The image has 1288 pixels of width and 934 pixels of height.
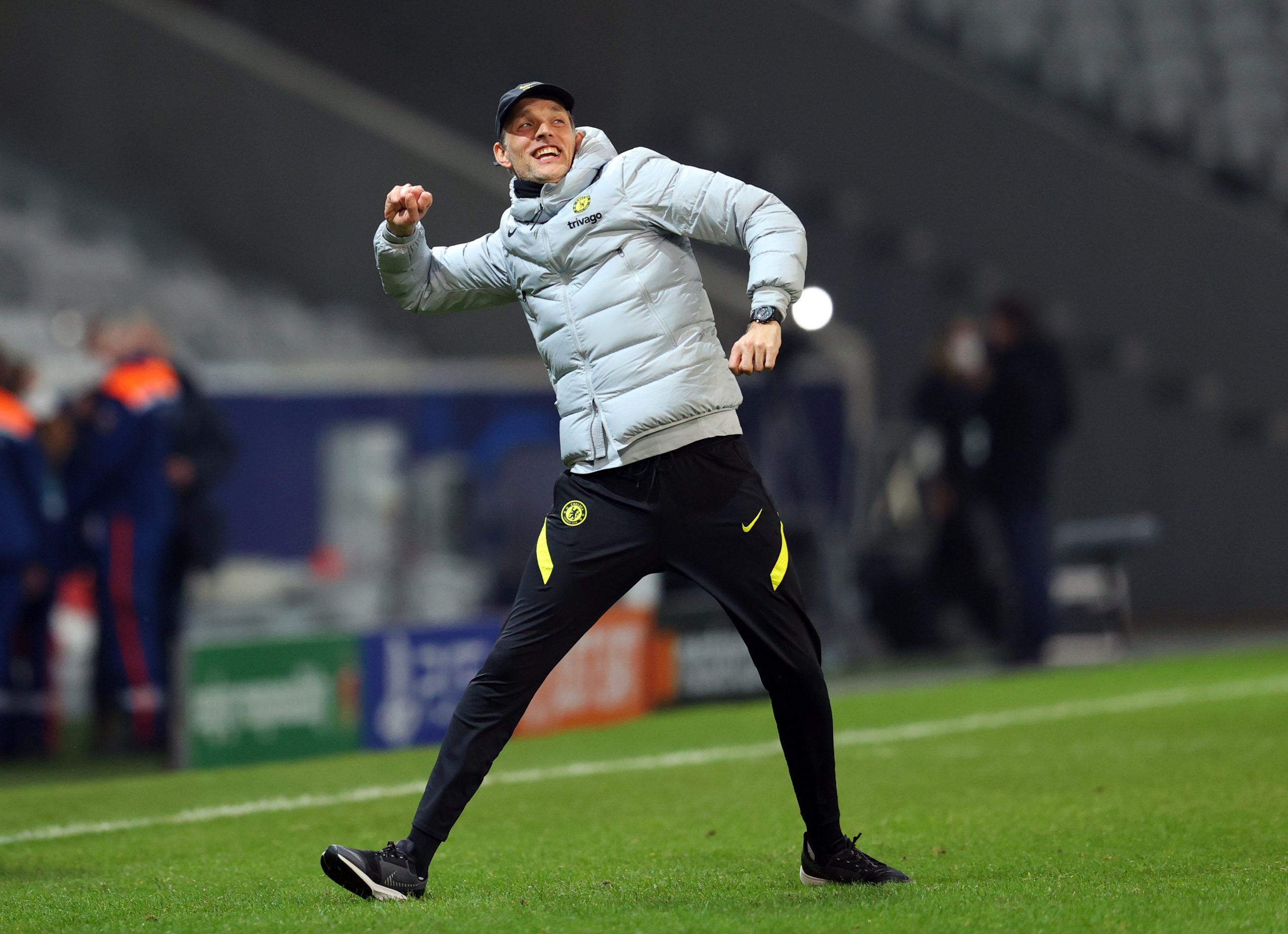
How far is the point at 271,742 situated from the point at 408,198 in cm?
471

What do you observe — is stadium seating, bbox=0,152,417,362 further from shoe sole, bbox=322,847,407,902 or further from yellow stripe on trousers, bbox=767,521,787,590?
yellow stripe on trousers, bbox=767,521,787,590

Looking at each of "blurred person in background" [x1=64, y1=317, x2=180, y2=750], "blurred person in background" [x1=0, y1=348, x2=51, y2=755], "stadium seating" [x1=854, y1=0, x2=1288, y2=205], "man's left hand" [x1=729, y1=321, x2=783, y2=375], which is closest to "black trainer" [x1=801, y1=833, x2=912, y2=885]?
"man's left hand" [x1=729, y1=321, x2=783, y2=375]

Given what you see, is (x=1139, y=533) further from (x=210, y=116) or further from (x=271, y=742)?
(x=210, y=116)

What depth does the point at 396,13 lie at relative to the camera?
15.4 m

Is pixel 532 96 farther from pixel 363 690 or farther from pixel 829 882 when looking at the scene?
pixel 363 690

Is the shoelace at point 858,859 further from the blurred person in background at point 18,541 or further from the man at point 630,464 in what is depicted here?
the blurred person in background at point 18,541

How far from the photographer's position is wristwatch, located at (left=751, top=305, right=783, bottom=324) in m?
4.29

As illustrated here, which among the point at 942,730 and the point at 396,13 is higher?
the point at 396,13

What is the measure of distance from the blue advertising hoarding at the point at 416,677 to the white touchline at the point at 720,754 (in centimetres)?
138

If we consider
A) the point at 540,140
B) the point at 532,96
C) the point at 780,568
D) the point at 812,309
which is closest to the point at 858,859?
the point at 780,568

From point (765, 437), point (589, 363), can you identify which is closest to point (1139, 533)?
point (765, 437)

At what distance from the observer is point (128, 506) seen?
379 inches

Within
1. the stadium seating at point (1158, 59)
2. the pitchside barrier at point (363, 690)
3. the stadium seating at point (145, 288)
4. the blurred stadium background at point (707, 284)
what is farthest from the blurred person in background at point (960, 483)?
the stadium seating at point (1158, 59)

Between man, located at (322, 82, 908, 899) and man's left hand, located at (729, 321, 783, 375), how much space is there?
0.16 meters
